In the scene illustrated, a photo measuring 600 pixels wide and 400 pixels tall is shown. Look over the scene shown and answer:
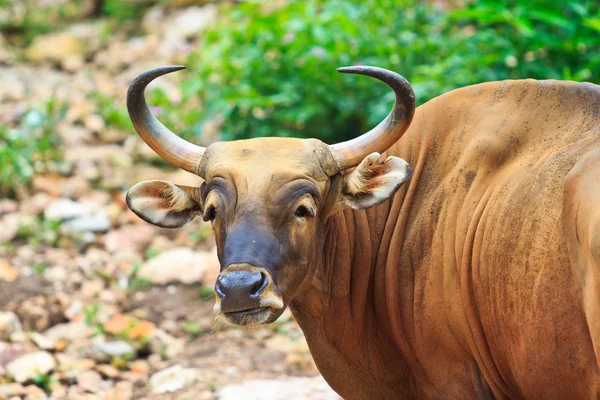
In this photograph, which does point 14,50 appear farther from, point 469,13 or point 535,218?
point 535,218

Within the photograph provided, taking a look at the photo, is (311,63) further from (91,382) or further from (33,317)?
(91,382)

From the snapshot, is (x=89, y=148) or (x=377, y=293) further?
(x=89, y=148)

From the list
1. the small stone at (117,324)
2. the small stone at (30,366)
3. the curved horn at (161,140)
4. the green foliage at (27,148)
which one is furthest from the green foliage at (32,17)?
the curved horn at (161,140)

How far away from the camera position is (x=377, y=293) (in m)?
4.91

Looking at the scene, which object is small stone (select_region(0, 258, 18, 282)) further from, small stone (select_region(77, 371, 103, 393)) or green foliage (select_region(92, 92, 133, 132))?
green foliage (select_region(92, 92, 133, 132))

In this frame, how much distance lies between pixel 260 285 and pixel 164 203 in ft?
3.51

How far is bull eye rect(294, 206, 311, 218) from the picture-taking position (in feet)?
14.9

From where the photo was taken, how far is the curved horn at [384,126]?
15.0 ft

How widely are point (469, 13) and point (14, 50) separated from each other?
8.71 m

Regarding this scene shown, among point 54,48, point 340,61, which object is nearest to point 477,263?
point 340,61

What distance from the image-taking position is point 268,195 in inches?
176

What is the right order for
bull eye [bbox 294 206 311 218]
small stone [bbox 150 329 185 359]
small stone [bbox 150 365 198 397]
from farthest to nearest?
small stone [bbox 150 329 185 359] → small stone [bbox 150 365 198 397] → bull eye [bbox 294 206 311 218]

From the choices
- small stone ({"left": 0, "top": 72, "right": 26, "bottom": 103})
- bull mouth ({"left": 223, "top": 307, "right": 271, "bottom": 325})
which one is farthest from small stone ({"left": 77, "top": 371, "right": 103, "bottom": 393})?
small stone ({"left": 0, "top": 72, "right": 26, "bottom": 103})

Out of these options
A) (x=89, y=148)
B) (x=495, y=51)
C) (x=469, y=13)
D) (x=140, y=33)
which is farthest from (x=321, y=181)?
(x=140, y=33)
